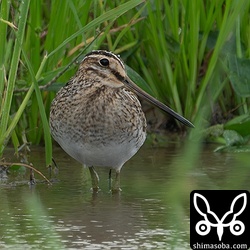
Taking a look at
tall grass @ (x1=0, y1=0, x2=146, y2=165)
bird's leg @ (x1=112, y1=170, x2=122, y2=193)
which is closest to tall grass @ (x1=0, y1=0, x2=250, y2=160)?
tall grass @ (x1=0, y1=0, x2=146, y2=165)

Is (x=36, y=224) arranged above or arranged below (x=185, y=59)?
below

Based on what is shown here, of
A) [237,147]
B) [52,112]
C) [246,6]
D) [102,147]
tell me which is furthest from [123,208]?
[246,6]

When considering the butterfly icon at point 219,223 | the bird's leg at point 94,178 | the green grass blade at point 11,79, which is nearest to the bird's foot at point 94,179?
the bird's leg at point 94,178

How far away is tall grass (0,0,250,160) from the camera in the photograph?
8031 mm

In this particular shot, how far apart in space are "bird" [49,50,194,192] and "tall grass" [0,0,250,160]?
24.2 inches

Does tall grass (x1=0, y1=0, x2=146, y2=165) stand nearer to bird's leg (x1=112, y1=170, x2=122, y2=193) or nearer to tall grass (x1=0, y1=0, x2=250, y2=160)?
tall grass (x1=0, y1=0, x2=250, y2=160)

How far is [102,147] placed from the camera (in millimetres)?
7016

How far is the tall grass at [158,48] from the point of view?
803cm

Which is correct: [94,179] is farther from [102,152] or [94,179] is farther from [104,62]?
[104,62]

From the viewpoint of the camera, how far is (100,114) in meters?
7.04

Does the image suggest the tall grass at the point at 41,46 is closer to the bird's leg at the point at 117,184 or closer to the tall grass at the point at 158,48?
the tall grass at the point at 158,48

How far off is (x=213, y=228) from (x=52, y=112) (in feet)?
6.02

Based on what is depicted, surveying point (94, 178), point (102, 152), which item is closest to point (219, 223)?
point (102, 152)

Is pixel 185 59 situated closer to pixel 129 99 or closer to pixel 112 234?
pixel 129 99
